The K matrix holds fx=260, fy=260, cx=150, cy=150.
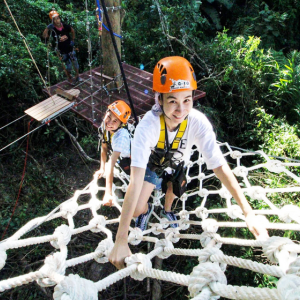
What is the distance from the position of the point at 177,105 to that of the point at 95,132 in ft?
7.41

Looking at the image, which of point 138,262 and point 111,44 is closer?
point 138,262

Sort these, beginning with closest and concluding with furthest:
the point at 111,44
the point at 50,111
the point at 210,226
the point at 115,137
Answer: the point at 210,226
the point at 115,137
the point at 50,111
the point at 111,44

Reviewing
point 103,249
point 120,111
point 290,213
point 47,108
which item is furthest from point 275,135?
point 47,108

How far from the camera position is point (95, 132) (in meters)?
3.26

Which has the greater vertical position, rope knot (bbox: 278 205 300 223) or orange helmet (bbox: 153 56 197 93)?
orange helmet (bbox: 153 56 197 93)

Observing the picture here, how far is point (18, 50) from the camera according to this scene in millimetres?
3162

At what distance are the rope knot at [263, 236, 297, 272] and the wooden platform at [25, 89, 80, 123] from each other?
1974 millimetres

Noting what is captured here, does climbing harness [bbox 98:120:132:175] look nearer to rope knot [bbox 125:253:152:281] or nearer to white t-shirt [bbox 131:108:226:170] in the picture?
white t-shirt [bbox 131:108:226:170]

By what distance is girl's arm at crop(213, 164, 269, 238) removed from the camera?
104 cm

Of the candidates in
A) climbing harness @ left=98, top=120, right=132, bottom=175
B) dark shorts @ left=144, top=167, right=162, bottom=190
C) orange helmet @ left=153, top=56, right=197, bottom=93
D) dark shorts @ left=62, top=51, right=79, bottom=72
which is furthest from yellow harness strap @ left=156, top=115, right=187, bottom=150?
dark shorts @ left=62, top=51, right=79, bottom=72

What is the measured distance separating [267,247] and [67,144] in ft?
9.16

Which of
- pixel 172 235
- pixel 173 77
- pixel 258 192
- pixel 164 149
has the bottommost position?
pixel 172 235

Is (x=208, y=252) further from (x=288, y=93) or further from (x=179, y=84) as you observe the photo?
(x=288, y=93)

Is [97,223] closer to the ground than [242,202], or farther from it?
closer to the ground
